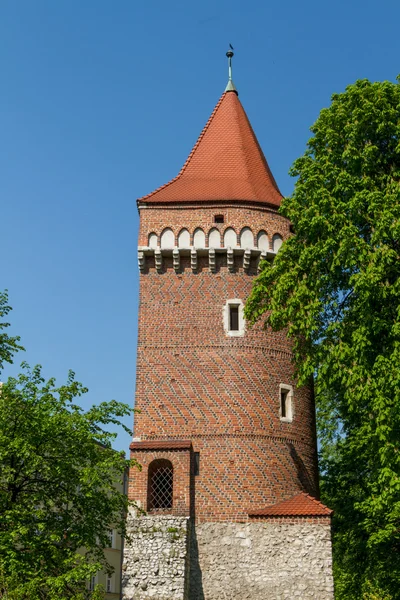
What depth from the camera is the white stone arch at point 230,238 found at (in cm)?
1934

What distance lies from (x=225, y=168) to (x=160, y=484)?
883 centimetres

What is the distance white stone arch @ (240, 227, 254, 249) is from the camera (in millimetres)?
19406

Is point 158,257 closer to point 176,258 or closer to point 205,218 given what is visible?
point 176,258

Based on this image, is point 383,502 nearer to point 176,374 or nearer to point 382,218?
point 382,218

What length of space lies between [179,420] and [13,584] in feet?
21.1

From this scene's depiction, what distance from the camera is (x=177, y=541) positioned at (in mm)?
16281

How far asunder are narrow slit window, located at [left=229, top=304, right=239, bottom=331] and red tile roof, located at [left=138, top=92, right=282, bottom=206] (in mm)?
2894

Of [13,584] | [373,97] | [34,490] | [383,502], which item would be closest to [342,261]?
[373,97]

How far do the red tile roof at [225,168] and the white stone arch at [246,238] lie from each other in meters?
0.91

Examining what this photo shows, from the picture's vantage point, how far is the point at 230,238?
19422mm

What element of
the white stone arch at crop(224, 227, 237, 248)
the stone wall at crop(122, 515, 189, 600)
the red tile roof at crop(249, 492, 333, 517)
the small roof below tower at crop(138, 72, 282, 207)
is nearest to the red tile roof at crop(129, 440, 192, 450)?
the stone wall at crop(122, 515, 189, 600)

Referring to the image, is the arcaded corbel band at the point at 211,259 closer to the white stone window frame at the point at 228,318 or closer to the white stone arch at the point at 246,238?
the white stone arch at the point at 246,238

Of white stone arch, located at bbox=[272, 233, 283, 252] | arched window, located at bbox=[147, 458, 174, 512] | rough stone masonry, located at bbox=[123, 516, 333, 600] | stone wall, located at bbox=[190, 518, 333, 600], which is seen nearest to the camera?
rough stone masonry, located at bbox=[123, 516, 333, 600]

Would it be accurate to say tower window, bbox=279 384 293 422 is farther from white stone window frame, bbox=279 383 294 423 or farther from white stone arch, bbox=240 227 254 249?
white stone arch, bbox=240 227 254 249
